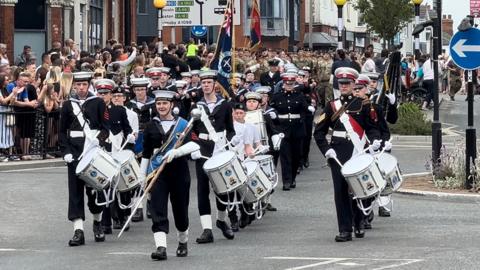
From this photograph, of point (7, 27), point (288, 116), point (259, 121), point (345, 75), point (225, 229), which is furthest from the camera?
point (7, 27)

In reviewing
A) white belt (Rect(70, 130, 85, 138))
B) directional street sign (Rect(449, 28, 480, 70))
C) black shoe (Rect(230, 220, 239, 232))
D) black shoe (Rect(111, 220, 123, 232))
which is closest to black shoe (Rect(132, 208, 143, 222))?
black shoe (Rect(111, 220, 123, 232))

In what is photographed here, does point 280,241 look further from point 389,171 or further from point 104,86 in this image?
point 104,86

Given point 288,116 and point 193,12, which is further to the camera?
point 193,12

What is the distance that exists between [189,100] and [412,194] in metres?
3.66

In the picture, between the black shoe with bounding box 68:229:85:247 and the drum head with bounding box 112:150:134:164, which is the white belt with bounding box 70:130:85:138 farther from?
the black shoe with bounding box 68:229:85:247

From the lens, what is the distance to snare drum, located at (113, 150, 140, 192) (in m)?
16.1

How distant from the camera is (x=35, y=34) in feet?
137

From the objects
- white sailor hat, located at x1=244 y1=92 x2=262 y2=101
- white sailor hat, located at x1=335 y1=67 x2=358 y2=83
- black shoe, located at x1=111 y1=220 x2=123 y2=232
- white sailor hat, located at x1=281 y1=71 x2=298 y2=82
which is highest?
white sailor hat, located at x1=335 y1=67 x2=358 y2=83

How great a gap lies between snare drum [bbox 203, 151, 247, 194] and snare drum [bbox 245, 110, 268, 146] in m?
3.04

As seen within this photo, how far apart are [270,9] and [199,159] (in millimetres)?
69969

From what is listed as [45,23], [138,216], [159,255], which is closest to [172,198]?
[159,255]

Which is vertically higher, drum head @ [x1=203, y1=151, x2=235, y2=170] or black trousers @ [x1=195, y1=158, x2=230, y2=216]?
drum head @ [x1=203, y1=151, x2=235, y2=170]

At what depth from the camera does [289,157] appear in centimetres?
2156

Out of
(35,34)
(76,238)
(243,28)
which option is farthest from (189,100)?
(243,28)
